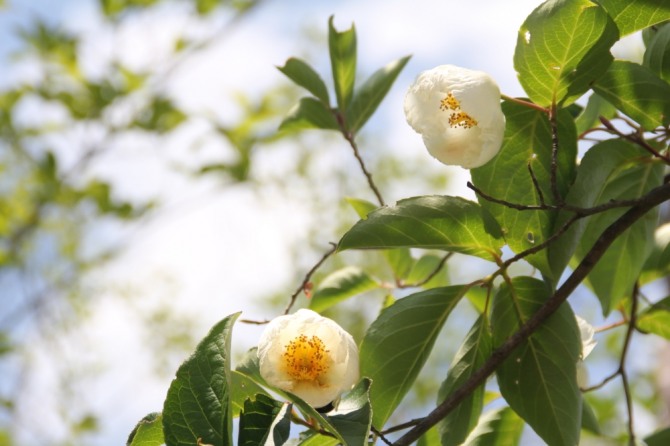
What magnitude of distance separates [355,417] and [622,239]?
0.37 meters

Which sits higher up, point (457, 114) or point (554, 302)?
point (457, 114)

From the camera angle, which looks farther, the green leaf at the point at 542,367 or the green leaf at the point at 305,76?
the green leaf at the point at 305,76

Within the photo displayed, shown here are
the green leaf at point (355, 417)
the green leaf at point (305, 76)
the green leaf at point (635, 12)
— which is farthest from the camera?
the green leaf at point (305, 76)

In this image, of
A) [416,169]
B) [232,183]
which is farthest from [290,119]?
[416,169]

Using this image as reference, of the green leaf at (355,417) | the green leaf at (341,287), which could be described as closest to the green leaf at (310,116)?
the green leaf at (341,287)

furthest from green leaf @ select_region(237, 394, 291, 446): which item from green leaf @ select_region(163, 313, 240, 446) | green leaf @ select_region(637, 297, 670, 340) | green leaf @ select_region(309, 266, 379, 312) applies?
green leaf @ select_region(637, 297, 670, 340)

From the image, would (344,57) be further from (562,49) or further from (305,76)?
(562,49)

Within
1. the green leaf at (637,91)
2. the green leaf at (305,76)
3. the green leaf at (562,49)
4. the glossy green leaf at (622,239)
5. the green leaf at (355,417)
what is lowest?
the green leaf at (355,417)

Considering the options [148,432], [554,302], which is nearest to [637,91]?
[554,302]

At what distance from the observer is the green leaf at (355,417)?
1.44ft

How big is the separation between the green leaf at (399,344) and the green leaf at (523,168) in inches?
2.5

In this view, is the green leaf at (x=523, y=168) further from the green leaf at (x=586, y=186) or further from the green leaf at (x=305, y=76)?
the green leaf at (x=305, y=76)

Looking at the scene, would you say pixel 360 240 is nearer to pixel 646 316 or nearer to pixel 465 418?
pixel 465 418

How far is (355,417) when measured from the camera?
458 mm
